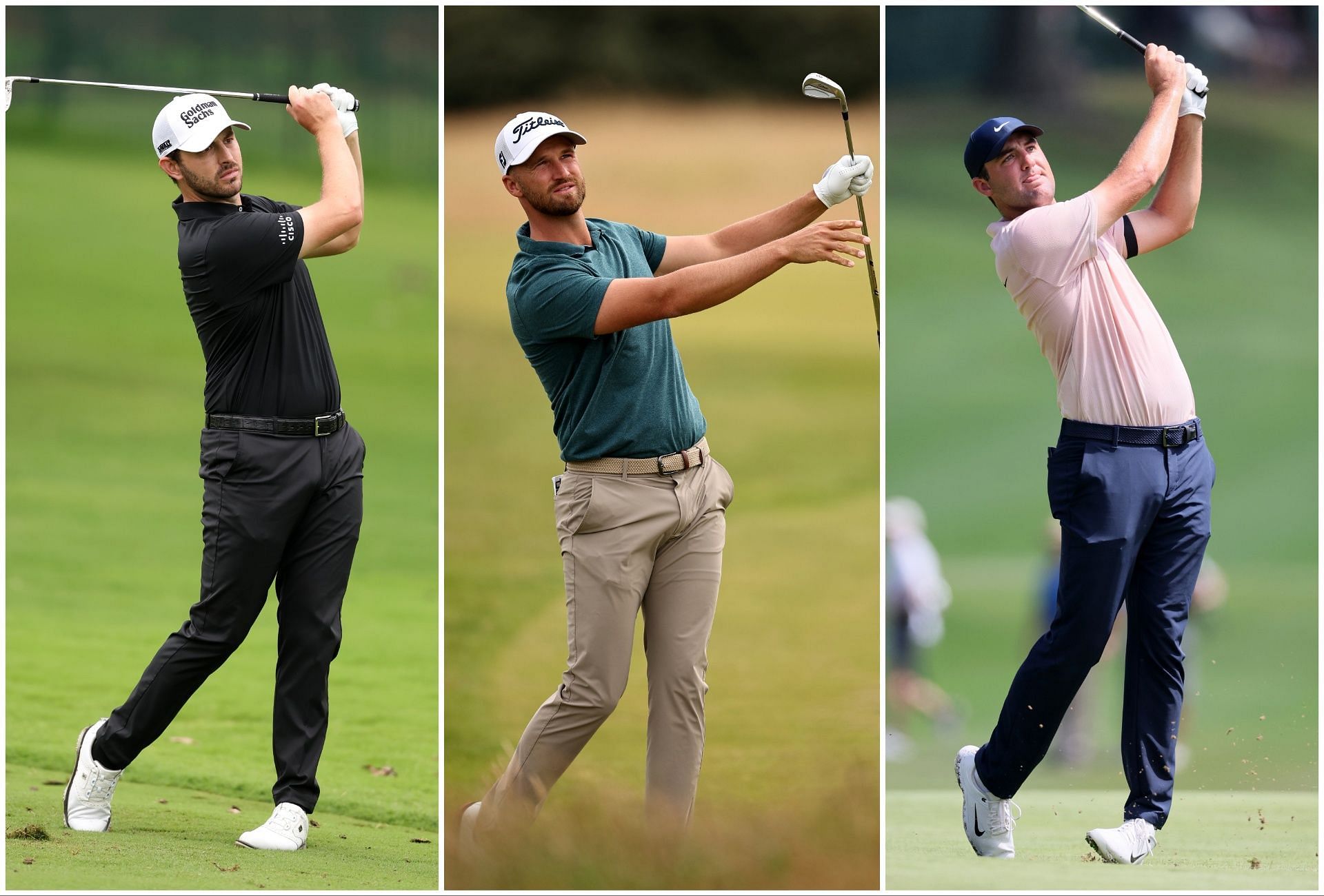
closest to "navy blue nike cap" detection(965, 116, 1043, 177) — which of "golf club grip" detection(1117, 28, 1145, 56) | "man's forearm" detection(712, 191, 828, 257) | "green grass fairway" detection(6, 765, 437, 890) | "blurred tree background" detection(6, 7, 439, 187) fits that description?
"golf club grip" detection(1117, 28, 1145, 56)

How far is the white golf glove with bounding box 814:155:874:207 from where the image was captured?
4.11 m

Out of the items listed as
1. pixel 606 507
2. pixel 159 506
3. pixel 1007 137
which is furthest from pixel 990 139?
pixel 159 506

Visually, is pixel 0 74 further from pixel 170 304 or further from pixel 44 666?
pixel 170 304

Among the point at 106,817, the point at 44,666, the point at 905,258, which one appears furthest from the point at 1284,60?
the point at 106,817

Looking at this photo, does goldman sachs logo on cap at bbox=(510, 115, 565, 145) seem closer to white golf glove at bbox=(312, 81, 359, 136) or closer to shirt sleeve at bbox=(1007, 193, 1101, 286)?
white golf glove at bbox=(312, 81, 359, 136)

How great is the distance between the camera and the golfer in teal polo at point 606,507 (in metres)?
3.92

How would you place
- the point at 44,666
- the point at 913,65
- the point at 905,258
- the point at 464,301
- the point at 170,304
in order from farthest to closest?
the point at 905,258 → the point at 913,65 → the point at 170,304 → the point at 464,301 → the point at 44,666

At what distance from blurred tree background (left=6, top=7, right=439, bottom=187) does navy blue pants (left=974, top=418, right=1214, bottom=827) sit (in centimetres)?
906

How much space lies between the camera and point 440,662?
4301mm

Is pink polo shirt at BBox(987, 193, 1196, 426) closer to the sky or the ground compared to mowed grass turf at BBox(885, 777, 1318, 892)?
closer to the sky

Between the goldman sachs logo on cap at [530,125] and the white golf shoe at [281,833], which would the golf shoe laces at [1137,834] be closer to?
the white golf shoe at [281,833]

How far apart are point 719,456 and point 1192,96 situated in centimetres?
594

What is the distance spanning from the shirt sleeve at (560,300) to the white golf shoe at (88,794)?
157cm

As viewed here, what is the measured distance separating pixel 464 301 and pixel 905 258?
7678 millimetres
